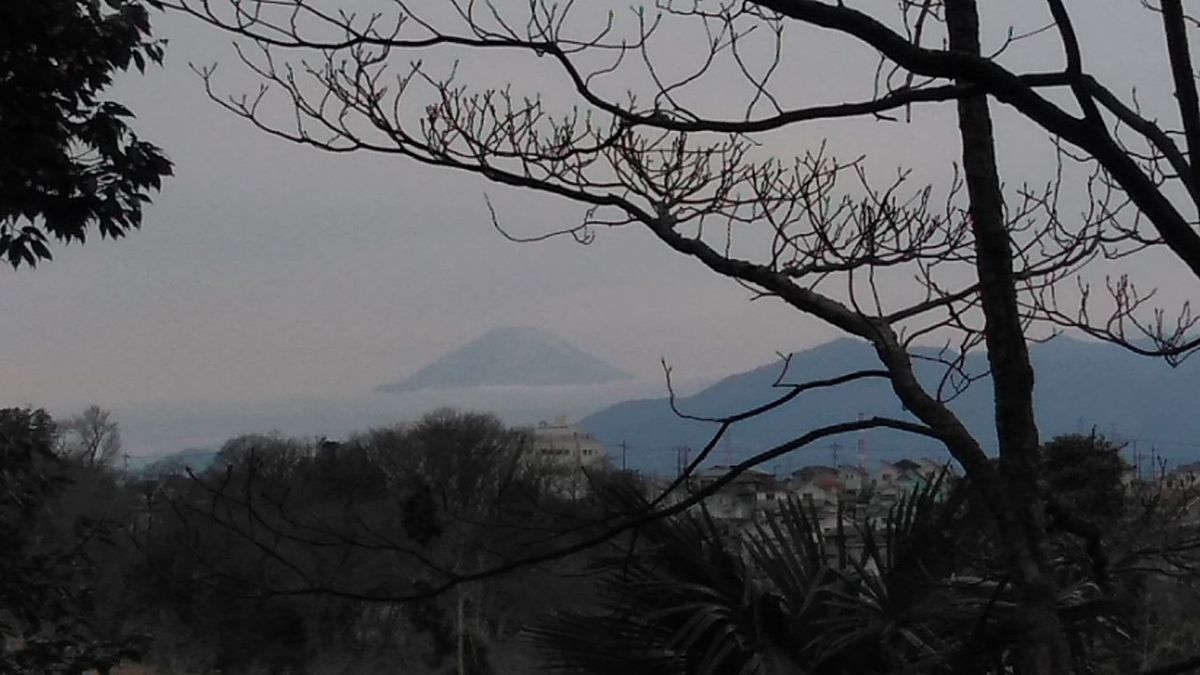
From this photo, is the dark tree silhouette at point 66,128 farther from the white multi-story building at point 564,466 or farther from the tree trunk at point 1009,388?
the tree trunk at point 1009,388

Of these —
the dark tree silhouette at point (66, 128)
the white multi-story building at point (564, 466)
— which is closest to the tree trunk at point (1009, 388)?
the white multi-story building at point (564, 466)

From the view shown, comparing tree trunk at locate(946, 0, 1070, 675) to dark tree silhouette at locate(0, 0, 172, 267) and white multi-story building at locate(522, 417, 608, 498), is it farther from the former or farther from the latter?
dark tree silhouette at locate(0, 0, 172, 267)

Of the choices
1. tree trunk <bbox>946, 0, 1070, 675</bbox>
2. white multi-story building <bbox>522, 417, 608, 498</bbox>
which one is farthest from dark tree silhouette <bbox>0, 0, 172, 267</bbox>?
tree trunk <bbox>946, 0, 1070, 675</bbox>

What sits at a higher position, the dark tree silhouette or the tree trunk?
the dark tree silhouette

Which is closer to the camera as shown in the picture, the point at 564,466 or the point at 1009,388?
the point at 1009,388

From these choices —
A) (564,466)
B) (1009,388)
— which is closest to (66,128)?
(564,466)

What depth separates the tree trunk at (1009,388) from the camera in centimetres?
206

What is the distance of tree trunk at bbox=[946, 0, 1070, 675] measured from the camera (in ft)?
6.77

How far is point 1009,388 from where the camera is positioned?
219cm

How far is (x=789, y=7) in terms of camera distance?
1.82 meters

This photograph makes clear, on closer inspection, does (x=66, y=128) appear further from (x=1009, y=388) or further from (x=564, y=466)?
(x=1009, y=388)

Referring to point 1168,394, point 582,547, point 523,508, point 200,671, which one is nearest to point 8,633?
point 523,508

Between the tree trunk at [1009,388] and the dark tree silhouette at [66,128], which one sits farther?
the dark tree silhouette at [66,128]

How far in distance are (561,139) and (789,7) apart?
1013mm
